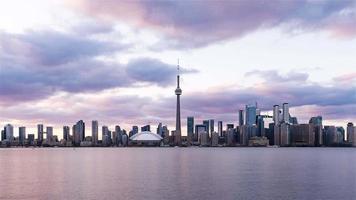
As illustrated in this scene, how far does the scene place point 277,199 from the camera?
100 metres

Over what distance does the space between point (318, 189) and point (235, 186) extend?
20559 mm

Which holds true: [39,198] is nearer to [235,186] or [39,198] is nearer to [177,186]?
[177,186]

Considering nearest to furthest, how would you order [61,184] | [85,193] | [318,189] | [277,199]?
[277,199], [85,193], [318,189], [61,184]

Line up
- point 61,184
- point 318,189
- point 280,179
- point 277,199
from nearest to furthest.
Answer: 1. point 277,199
2. point 318,189
3. point 61,184
4. point 280,179

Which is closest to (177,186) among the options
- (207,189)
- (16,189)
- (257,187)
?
(207,189)

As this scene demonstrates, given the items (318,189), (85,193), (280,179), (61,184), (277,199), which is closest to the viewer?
(277,199)

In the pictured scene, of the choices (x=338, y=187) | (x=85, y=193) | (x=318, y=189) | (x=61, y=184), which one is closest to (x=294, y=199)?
(x=318, y=189)

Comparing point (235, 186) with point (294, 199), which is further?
point (235, 186)

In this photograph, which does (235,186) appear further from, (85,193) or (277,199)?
(85,193)

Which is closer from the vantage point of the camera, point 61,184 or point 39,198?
point 39,198

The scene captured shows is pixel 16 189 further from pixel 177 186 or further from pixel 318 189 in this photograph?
pixel 318 189

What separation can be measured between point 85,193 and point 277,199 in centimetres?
4347

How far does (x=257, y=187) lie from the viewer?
120750 millimetres

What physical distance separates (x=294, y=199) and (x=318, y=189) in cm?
1964
